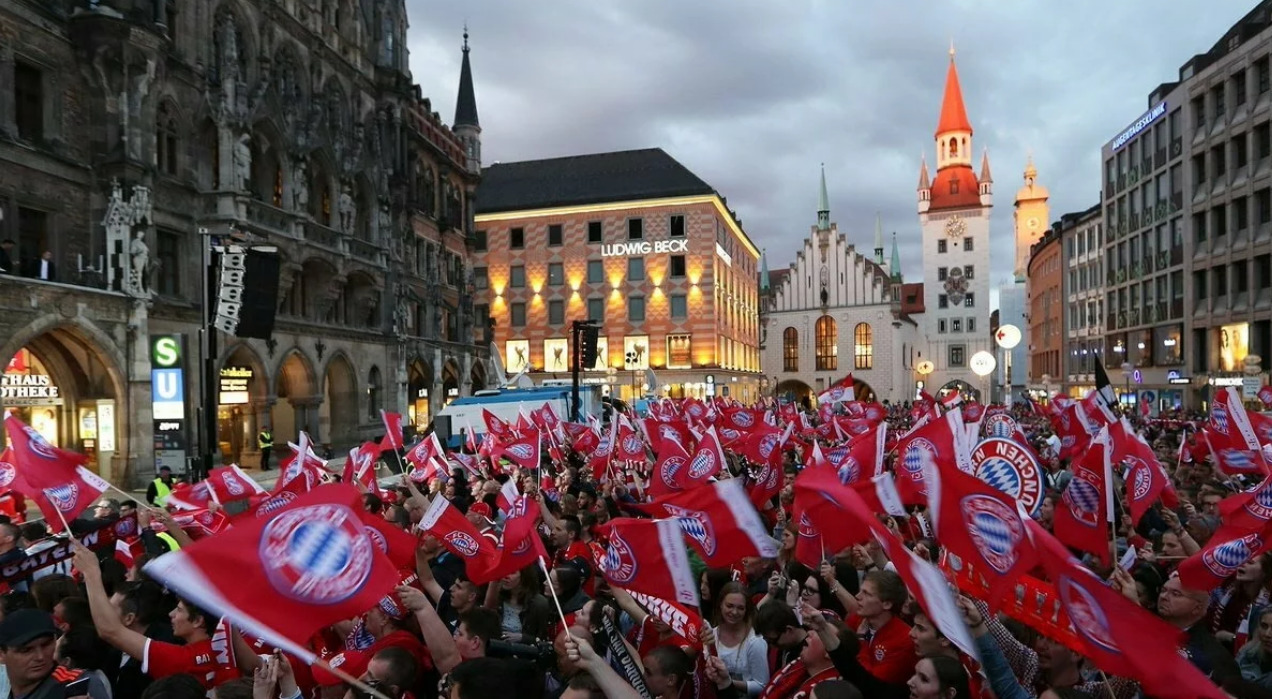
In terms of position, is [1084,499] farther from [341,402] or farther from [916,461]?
[341,402]

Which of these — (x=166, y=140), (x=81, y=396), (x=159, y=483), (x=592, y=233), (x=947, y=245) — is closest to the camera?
(x=159, y=483)

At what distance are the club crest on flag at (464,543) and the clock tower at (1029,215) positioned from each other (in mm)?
120275

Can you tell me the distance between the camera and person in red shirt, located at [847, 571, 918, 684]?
5.11m

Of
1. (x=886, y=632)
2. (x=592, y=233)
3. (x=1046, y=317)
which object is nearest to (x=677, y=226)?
(x=592, y=233)

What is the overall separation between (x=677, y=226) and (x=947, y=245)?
40351 mm

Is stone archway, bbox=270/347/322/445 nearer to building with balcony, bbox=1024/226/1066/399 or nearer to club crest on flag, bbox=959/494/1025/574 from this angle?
club crest on flag, bbox=959/494/1025/574

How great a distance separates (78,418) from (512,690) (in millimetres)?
24620

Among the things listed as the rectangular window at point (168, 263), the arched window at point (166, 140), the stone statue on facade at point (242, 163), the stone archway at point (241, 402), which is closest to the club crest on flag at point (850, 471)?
the rectangular window at point (168, 263)

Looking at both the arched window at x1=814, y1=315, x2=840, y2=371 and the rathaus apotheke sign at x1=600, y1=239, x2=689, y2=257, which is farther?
the arched window at x1=814, y1=315, x2=840, y2=371

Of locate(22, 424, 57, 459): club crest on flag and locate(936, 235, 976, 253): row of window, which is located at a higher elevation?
locate(936, 235, 976, 253): row of window

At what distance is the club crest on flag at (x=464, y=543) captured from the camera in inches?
266

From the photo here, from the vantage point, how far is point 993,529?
207 inches

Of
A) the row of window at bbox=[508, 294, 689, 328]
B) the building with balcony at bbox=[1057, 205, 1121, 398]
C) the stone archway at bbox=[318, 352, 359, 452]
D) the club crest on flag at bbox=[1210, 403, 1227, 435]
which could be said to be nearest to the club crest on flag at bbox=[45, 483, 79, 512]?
the club crest on flag at bbox=[1210, 403, 1227, 435]

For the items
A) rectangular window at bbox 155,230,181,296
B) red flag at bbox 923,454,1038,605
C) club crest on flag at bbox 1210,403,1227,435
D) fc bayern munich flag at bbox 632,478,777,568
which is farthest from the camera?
rectangular window at bbox 155,230,181,296
